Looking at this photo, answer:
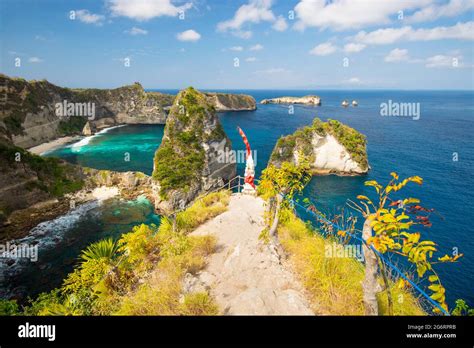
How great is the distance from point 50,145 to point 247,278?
85.7 metres

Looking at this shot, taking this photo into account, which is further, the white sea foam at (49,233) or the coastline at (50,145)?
the coastline at (50,145)

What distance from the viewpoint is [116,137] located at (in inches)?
3479

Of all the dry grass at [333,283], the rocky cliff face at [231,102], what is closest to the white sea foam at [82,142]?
the rocky cliff face at [231,102]

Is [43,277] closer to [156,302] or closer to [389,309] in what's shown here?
[156,302]

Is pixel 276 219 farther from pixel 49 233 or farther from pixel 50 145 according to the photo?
pixel 50 145

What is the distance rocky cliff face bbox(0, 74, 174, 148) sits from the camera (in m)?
66.5

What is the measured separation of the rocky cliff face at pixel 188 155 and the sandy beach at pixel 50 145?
1760 inches

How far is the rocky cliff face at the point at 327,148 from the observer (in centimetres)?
5094
